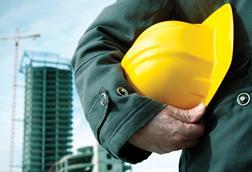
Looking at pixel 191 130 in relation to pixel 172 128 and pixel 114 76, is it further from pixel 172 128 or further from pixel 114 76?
pixel 114 76

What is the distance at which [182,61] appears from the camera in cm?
113

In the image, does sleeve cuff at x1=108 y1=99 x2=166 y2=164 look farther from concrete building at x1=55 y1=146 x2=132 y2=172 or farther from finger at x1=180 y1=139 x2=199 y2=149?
concrete building at x1=55 y1=146 x2=132 y2=172

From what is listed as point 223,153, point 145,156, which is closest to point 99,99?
point 145,156

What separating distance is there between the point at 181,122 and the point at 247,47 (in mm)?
244

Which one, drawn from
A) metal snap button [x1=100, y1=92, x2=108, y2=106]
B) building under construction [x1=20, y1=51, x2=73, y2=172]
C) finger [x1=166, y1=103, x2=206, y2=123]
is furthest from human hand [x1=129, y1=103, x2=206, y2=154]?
building under construction [x1=20, y1=51, x2=73, y2=172]

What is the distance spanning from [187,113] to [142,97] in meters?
0.11

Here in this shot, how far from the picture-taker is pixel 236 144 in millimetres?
1056

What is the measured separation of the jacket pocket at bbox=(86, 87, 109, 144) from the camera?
1146 millimetres

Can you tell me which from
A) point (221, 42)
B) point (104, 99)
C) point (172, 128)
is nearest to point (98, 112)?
point (104, 99)

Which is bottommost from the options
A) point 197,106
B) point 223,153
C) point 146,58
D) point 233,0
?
point 223,153

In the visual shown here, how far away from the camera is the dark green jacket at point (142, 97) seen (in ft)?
3.52

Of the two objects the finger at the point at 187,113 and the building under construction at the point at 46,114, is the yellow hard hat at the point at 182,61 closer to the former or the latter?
the finger at the point at 187,113

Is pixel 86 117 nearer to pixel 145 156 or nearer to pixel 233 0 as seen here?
pixel 145 156

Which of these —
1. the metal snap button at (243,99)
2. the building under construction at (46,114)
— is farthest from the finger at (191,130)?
the building under construction at (46,114)
